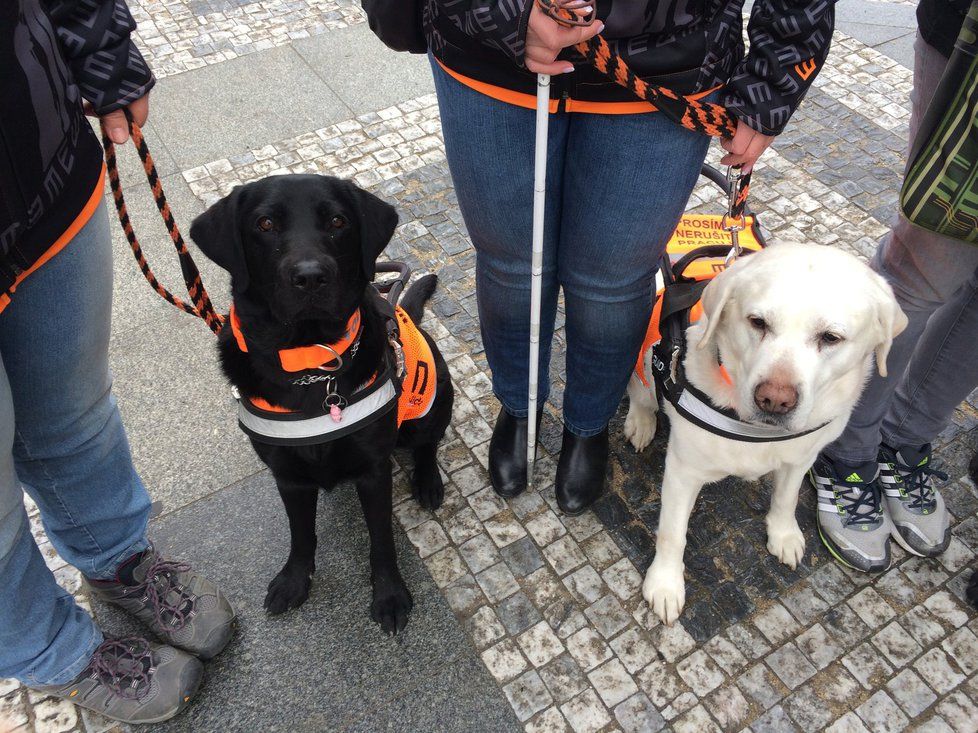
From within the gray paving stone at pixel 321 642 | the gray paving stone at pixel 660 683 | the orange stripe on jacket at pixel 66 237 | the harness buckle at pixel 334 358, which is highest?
the orange stripe on jacket at pixel 66 237

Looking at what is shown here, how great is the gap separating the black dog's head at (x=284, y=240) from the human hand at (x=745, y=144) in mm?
1026

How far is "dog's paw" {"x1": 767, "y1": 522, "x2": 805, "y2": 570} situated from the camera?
252 centimetres

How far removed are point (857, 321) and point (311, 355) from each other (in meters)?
1.38

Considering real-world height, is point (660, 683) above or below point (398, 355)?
below

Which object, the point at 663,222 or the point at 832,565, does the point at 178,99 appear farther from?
the point at 832,565

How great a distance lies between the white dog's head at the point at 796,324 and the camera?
5.81 ft

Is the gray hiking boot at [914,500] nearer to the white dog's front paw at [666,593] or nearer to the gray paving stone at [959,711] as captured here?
the gray paving stone at [959,711]

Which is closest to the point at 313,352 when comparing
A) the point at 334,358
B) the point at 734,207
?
the point at 334,358

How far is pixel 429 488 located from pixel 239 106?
3.22 m

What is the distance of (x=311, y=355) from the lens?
197cm

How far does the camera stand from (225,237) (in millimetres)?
1929

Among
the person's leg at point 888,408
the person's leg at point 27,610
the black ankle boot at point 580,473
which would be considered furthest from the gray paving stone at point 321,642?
the person's leg at point 888,408

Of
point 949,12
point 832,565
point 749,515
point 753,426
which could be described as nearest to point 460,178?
point 753,426

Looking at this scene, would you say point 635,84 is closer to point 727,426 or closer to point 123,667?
point 727,426
